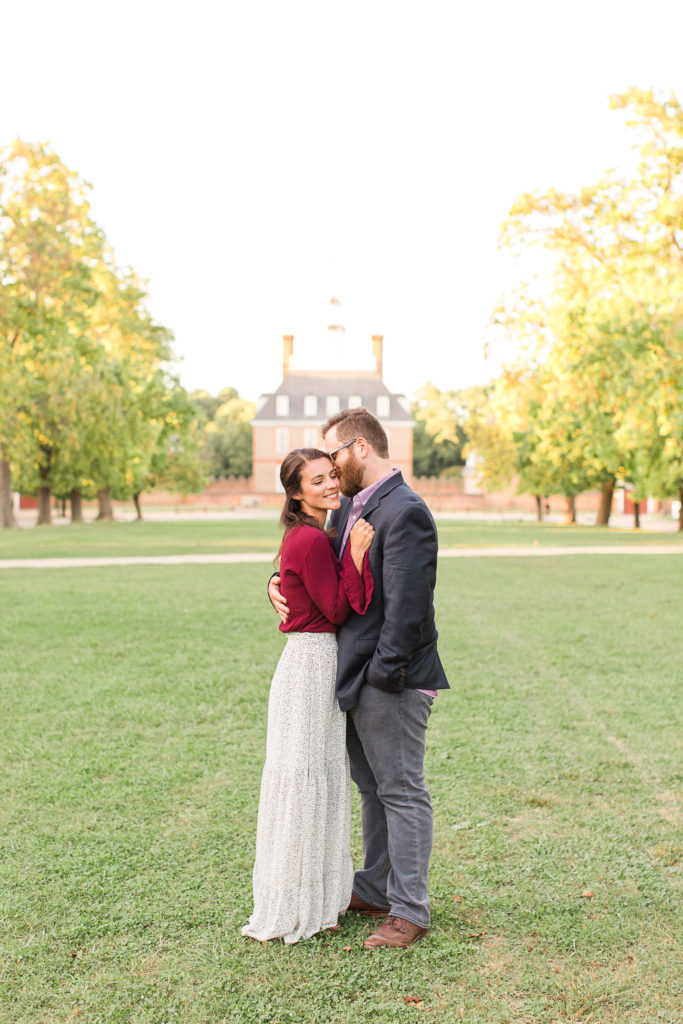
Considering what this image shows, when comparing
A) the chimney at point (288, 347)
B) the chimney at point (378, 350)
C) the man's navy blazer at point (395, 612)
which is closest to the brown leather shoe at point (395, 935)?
the man's navy blazer at point (395, 612)

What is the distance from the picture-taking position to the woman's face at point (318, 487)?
11.1ft

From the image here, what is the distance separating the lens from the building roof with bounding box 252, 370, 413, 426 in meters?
77.1

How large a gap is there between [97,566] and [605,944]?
1504cm

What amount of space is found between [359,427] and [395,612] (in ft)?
2.27

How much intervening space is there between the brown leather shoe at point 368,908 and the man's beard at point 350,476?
169cm

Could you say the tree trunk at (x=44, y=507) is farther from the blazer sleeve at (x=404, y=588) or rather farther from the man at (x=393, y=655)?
the blazer sleeve at (x=404, y=588)

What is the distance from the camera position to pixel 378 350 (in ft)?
268

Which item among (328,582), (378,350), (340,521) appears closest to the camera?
(328,582)

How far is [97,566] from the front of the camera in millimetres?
17422

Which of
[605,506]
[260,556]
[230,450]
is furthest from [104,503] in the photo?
[230,450]

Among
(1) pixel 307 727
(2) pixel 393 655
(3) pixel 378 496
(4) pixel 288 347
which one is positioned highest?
(4) pixel 288 347

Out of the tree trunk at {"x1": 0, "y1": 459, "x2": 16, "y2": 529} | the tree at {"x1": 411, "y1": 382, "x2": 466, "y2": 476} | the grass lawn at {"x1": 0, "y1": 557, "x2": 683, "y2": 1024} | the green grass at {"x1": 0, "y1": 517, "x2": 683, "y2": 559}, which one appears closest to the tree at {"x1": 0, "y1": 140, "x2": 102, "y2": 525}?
the tree trunk at {"x1": 0, "y1": 459, "x2": 16, "y2": 529}

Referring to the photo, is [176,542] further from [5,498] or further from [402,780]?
[402,780]

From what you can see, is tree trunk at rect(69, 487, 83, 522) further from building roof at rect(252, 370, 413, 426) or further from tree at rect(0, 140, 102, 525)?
building roof at rect(252, 370, 413, 426)
